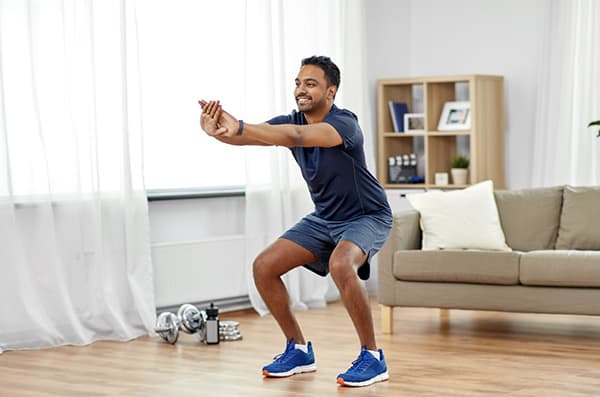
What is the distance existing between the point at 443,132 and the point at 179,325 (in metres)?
2.55

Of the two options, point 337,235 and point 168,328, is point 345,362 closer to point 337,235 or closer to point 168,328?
point 337,235

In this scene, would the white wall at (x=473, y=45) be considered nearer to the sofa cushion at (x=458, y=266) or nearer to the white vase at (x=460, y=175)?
the white vase at (x=460, y=175)

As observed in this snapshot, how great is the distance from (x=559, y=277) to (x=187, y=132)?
232 centimetres

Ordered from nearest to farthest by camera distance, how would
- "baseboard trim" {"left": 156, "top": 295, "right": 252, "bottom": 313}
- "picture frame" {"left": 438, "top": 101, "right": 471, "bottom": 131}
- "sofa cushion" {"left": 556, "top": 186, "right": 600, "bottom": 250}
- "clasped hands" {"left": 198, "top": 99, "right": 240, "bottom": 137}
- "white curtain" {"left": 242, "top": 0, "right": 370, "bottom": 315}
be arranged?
"clasped hands" {"left": 198, "top": 99, "right": 240, "bottom": 137}, "sofa cushion" {"left": 556, "top": 186, "right": 600, "bottom": 250}, "baseboard trim" {"left": 156, "top": 295, "right": 252, "bottom": 313}, "white curtain" {"left": 242, "top": 0, "right": 370, "bottom": 315}, "picture frame" {"left": 438, "top": 101, "right": 471, "bottom": 131}

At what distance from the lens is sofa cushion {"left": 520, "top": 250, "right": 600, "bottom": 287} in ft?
16.2

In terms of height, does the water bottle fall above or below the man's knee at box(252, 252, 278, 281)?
below

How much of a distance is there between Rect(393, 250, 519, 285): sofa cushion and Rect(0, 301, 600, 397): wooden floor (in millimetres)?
293

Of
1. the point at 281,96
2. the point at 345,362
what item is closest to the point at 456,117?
the point at 281,96

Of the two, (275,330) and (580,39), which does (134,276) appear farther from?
(580,39)

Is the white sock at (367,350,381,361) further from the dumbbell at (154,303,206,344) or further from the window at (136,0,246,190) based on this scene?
the window at (136,0,246,190)

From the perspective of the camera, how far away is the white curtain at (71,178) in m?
5.04

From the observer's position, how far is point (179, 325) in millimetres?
5238

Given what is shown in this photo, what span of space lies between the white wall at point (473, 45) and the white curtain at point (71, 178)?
96.3 inches

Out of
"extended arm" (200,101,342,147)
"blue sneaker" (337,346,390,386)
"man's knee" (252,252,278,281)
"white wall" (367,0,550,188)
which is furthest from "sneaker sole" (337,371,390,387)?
"white wall" (367,0,550,188)
